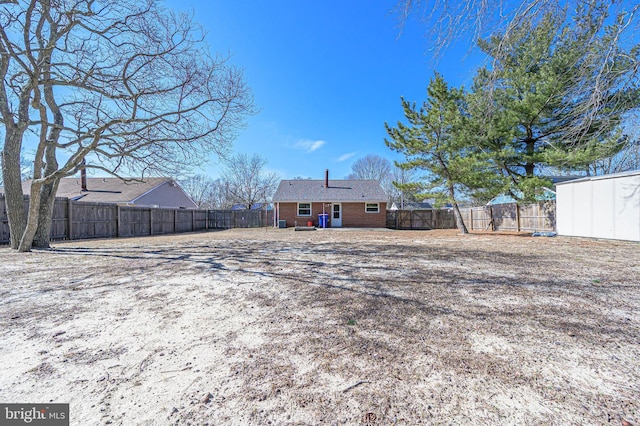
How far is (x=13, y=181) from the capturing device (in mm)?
6641

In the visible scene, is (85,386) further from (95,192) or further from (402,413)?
(95,192)

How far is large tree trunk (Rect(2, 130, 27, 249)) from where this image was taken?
6602 mm

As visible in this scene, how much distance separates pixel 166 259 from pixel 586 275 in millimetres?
7908

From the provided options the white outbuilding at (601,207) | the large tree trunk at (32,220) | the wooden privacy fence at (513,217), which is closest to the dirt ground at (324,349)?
the large tree trunk at (32,220)

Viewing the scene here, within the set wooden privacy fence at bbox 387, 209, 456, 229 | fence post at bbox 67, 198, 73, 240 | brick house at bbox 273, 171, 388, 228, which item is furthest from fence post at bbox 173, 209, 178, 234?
wooden privacy fence at bbox 387, 209, 456, 229

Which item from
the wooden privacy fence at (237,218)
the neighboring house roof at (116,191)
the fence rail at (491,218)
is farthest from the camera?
the wooden privacy fence at (237,218)

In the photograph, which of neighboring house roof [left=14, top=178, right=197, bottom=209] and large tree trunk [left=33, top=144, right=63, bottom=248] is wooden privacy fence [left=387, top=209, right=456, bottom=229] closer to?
neighboring house roof [left=14, top=178, right=197, bottom=209]

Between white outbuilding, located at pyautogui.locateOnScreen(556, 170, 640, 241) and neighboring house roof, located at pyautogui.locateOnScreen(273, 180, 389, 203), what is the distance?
10.5 m

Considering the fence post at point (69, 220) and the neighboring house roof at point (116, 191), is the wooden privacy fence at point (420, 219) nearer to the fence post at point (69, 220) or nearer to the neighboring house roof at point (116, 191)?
the neighboring house roof at point (116, 191)

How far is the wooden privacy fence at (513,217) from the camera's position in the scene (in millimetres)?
13086

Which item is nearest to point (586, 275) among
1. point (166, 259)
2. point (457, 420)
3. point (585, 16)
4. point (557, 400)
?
point (585, 16)

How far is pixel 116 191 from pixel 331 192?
16199 millimetres

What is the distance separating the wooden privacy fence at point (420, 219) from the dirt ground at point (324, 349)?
1754 cm

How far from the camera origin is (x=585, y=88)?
159 inches
